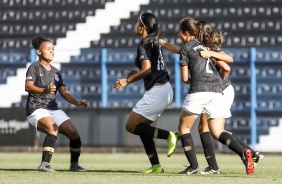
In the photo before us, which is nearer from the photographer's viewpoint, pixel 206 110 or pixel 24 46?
pixel 206 110

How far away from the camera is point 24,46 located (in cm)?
2178

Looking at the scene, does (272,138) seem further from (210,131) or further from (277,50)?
(210,131)

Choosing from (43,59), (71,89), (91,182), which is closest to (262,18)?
(71,89)

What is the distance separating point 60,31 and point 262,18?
16.6 feet

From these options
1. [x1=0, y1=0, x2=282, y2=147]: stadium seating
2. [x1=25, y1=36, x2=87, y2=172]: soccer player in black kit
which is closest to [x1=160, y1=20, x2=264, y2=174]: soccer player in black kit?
[x1=25, y1=36, x2=87, y2=172]: soccer player in black kit

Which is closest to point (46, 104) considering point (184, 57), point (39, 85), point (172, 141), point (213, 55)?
point (39, 85)

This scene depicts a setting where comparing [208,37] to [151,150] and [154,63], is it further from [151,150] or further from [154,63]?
[151,150]

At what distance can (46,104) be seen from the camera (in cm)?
1014

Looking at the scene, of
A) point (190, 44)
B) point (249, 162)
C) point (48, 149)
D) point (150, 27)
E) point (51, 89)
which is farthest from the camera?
point (48, 149)

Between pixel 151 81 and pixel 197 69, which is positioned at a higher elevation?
pixel 197 69

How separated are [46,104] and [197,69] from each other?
2.10m

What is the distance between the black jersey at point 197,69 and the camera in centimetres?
893

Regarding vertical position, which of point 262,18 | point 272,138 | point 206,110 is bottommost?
point 272,138

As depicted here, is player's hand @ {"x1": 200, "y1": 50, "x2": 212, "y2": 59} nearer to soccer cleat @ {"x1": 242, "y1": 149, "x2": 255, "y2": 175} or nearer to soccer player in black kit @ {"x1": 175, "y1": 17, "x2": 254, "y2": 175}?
soccer player in black kit @ {"x1": 175, "y1": 17, "x2": 254, "y2": 175}
